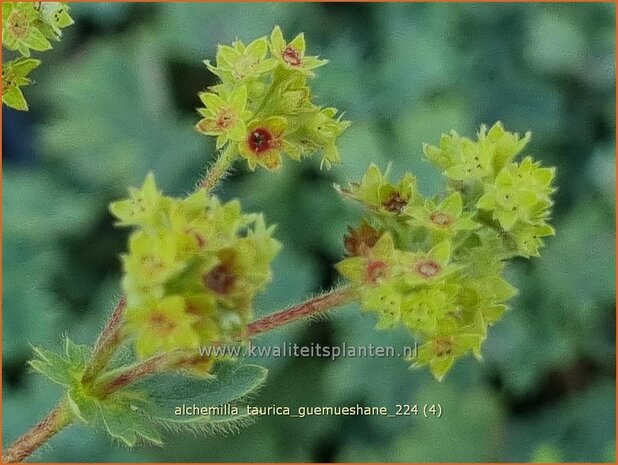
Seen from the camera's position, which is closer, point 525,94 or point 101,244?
point 101,244

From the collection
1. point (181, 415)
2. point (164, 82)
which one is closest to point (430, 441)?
point (164, 82)

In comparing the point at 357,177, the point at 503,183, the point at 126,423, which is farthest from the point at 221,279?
the point at 357,177

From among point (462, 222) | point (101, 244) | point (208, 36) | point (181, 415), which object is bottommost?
point (181, 415)

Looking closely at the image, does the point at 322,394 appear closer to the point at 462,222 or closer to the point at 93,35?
the point at 93,35

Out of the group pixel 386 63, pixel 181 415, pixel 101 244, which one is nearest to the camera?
pixel 181 415

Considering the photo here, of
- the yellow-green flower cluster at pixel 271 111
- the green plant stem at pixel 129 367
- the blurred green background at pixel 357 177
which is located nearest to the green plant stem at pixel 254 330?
the green plant stem at pixel 129 367

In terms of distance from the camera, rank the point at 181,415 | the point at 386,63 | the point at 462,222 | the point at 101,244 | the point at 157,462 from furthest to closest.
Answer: the point at 386,63
the point at 101,244
the point at 157,462
the point at 181,415
the point at 462,222

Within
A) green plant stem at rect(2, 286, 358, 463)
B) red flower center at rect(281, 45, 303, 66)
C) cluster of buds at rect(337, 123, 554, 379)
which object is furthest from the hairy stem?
red flower center at rect(281, 45, 303, 66)

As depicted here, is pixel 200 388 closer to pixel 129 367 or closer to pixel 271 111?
pixel 129 367
